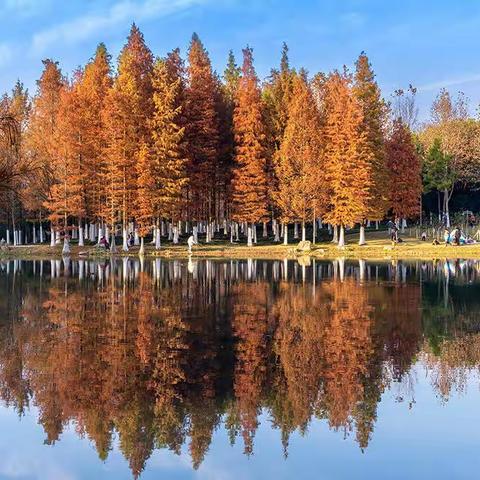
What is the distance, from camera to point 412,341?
16.2 m

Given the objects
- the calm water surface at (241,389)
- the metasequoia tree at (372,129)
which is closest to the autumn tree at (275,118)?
the metasequoia tree at (372,129)

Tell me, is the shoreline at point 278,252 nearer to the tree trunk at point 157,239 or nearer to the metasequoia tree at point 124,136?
the tree trunk at point 157,239

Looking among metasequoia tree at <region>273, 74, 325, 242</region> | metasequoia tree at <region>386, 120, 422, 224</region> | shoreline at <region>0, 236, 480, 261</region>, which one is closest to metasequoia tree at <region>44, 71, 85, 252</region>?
shoreline at <region>0, 236, 480, 261</region>

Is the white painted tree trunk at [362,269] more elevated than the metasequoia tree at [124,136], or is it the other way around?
the metasequoia tree at [124,136]

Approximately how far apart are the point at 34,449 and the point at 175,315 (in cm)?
1103

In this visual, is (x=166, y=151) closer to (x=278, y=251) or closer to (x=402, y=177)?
(x=278, y=251)

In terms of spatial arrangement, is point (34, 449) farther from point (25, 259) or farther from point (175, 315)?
point (25, 259)

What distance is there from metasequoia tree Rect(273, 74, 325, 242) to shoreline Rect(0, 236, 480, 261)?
3530 millimetres

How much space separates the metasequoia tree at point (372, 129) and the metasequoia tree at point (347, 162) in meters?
0.52

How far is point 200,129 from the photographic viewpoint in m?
61.2

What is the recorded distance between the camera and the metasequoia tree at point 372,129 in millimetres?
58281

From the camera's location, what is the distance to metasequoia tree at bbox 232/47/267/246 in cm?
5916

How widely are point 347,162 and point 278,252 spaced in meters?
10.1

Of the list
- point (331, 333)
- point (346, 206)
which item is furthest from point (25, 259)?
point (331, 333)
